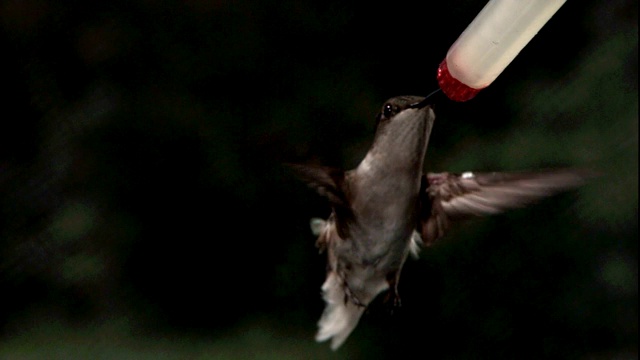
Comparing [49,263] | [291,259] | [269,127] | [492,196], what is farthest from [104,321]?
[492,196]

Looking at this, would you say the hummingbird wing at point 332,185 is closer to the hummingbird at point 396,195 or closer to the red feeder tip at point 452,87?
the hummingbird at point 396,195

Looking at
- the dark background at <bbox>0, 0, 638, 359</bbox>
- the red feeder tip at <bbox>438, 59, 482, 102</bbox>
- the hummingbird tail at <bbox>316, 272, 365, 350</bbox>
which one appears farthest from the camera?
the dark background at <bbox>0, 0, 638, 359</bbox>

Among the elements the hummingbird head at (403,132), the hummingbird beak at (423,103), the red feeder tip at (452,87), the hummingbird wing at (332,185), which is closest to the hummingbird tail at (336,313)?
the hummingbird wing at (332,185)

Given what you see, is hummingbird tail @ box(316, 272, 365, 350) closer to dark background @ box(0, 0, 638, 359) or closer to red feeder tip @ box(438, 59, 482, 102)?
dark background @ box(0, 0, 638, 359)

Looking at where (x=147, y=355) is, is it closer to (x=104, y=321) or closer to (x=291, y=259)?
(x=104, y=321)

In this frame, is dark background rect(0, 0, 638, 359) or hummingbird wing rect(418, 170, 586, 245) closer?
hummingbird wing rect(418, 170, 586, 245)

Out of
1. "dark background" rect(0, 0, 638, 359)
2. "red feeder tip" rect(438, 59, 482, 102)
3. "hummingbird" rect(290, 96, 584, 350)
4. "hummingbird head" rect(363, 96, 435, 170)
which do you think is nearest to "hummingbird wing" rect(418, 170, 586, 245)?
"hummingbird" rect(290, 96, 584, 350)

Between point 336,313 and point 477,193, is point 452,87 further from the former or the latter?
point 336,313
